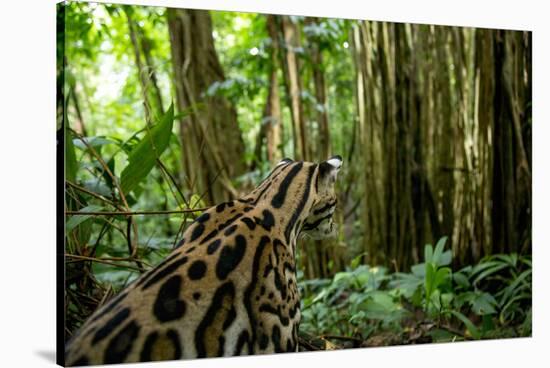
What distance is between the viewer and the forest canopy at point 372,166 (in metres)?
4.11

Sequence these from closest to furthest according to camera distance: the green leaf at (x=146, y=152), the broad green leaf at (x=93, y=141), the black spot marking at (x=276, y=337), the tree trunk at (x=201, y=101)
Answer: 1. the black spot marking at (x=276, y=337)
2. the green leaf at (x=146, y=152)
3. the broad green leaf at (x=93, y=141)
4. the tree trunk at (x=201, y=101)

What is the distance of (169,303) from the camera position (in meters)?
3.02

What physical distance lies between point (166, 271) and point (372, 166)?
3691 millimetres

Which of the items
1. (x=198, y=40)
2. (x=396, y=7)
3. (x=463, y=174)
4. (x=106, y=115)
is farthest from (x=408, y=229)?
(x=106, y=115)

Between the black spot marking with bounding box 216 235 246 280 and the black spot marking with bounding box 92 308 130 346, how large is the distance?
0.44 meters

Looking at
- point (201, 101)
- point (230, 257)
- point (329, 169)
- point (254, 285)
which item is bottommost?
point (254, 285)

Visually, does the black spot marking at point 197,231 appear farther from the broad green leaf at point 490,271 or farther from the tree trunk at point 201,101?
the tree trunk at point 201,101

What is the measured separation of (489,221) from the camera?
577 centimetres

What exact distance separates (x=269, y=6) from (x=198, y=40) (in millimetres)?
3077

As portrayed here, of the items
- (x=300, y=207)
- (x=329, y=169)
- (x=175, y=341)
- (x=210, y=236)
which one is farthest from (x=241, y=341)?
(x=329, y=169)

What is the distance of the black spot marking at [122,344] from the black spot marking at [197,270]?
0.34 meters

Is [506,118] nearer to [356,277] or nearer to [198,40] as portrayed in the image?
[356,277]

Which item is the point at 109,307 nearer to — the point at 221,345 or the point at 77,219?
the point at 221,345

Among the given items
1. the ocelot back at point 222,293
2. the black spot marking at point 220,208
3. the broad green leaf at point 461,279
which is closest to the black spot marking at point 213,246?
the ocelot back at point 222,293
